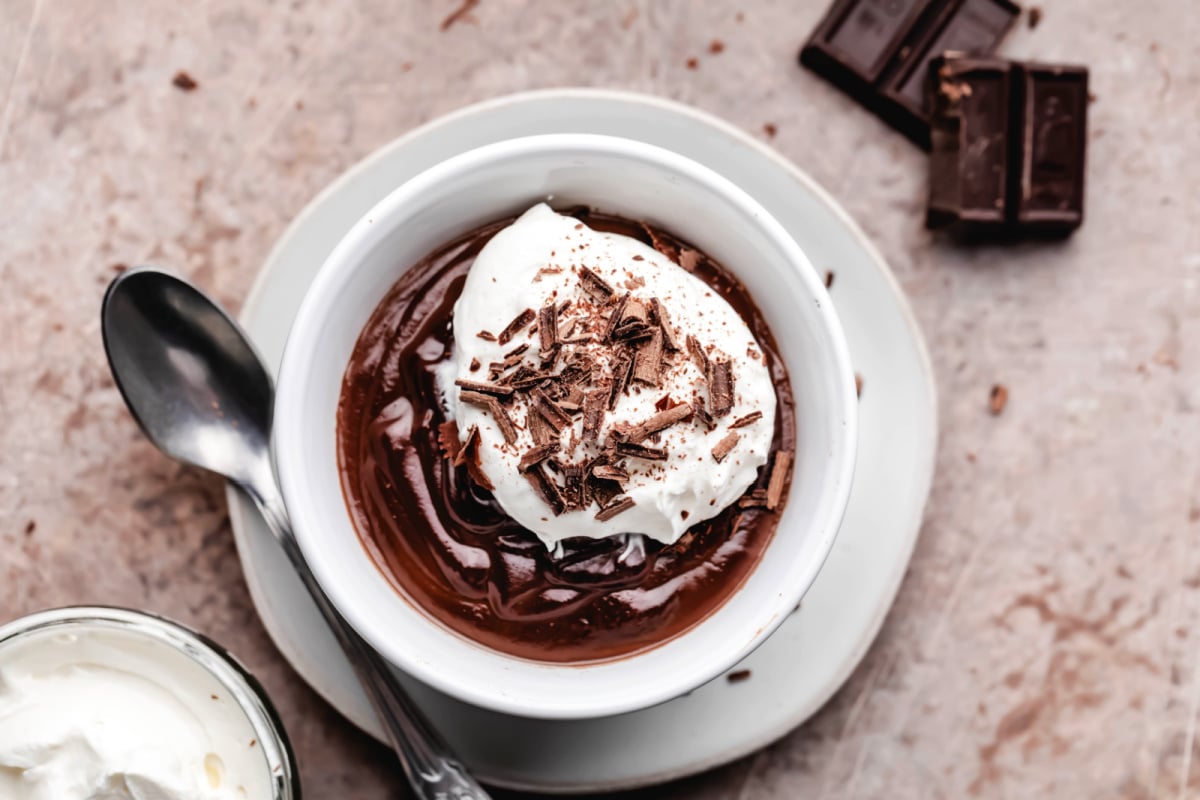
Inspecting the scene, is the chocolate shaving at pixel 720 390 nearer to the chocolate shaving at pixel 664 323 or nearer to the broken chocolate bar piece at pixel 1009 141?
the chocolate shaving at pixel 664 323

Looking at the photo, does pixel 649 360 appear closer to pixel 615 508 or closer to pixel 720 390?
pixel 720 390

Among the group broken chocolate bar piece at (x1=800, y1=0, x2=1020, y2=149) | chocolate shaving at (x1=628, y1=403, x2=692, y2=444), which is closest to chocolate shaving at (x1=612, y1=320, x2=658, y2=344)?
chocolate shaving at (x1=628, y1=403, x2=692, y2=444)

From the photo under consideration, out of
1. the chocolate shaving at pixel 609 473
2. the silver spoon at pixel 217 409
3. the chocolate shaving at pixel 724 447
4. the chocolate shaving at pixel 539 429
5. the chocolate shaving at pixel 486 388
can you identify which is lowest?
the silver spoon at pixel 217 409

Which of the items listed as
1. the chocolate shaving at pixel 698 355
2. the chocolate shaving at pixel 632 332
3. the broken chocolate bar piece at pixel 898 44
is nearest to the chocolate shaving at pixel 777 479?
the chocolate shaving at pixel 698 355

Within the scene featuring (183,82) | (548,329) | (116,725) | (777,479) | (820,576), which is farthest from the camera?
(183,82)

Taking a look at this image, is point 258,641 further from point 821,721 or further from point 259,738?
point 821,721

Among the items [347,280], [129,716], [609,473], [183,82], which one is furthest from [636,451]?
[183,82]
